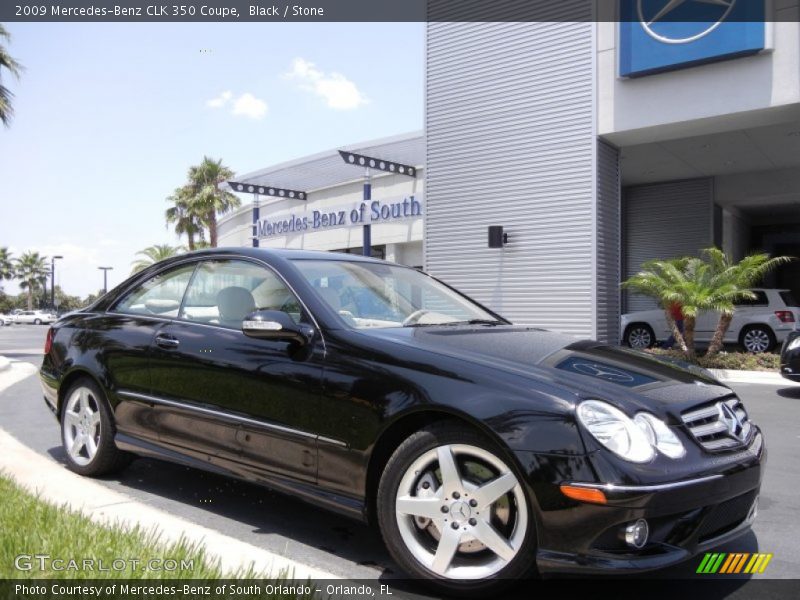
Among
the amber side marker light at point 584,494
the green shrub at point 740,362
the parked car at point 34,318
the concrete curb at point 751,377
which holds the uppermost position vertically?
the amber side marker light at point 584,494

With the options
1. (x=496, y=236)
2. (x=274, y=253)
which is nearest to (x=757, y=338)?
(x=496, y=236)

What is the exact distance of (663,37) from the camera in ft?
41.6

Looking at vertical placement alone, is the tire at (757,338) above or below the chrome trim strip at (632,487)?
below

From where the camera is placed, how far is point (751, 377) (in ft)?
37.7

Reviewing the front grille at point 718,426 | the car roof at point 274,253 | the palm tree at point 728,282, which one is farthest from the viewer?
the palm tree at point 728,282

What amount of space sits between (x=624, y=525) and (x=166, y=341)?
2690 millimetres

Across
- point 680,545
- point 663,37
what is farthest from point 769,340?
point 680,545

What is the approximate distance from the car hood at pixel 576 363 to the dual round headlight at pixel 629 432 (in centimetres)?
6

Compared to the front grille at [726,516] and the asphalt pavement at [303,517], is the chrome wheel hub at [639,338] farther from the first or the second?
the front grille at [726,516]

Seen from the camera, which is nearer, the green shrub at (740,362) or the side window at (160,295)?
the side window at (160,295)

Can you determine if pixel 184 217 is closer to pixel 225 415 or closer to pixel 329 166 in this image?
pixel 329 166

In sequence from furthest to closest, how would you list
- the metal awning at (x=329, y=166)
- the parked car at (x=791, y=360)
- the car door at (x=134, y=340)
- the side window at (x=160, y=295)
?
the metal awning at (x=329, y=166)
the parked car at (x=791, y=360)
the side window at (x=160, y=295)
the car door at (x=134, y=340)

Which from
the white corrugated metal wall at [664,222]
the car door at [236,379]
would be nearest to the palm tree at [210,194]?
the white corrugated metal wall at [664,222]

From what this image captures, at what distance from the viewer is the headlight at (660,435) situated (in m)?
2.58
